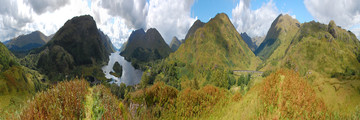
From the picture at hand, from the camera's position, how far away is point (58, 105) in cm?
415

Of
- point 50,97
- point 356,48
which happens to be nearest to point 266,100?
point 50,97

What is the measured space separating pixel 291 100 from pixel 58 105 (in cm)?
685

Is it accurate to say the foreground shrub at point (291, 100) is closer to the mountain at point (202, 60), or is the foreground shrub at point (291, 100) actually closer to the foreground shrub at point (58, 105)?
the foreground shrub at point (58, 105)

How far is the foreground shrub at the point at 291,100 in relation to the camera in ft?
13.9

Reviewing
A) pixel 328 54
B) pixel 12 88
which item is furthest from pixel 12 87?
pixel 328 54

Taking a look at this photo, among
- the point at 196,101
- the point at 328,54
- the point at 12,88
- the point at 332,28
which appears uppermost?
the point at 332,28

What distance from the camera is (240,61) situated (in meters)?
185

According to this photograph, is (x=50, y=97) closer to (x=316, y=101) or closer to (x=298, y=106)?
(x=298, y=106)

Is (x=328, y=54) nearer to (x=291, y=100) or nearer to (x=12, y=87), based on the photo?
(x=291, y=100)

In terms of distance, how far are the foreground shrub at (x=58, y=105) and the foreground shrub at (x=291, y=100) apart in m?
5.63

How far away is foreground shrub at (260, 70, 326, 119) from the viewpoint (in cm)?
424

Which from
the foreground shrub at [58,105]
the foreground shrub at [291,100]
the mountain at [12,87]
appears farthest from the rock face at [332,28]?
the mountain at [12,87]

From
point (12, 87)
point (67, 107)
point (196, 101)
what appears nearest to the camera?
point (67, 107)

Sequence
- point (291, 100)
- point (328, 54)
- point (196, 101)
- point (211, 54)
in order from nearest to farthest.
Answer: point (291, 100)
point (196, 101)
point (328, 54)
point (211, 54)
